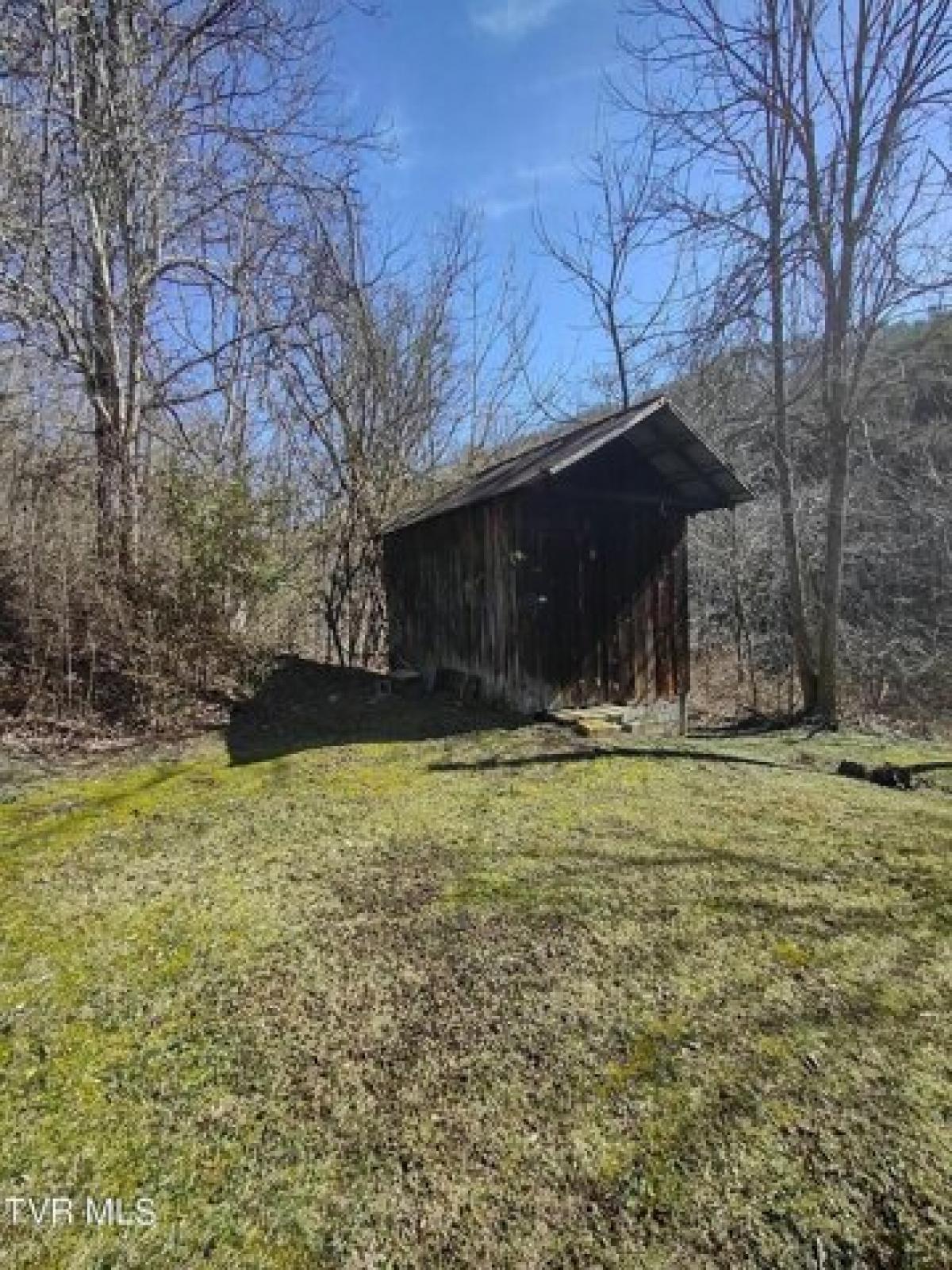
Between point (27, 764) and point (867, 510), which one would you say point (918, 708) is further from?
point (27, 764)

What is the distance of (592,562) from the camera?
7859mm

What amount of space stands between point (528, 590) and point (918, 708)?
7022 mm

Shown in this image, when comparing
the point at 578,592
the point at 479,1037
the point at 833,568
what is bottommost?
the point at 479,1037

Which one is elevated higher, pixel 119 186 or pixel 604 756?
pixel 119 186

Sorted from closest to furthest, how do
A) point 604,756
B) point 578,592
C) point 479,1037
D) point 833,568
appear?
point 479,1037
point 604,756
point 578,592
point 833,568

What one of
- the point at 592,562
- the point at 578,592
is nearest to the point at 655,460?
the point at 592,562

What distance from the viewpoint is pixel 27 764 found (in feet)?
19.6

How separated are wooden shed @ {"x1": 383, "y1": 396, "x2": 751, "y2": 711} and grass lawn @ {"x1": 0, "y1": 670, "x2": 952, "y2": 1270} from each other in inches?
126

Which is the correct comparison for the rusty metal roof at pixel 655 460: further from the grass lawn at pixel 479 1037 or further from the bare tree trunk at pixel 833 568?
the grass lawn at pixel 479 1037

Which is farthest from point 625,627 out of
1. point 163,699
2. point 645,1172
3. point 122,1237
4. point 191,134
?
point 191,134

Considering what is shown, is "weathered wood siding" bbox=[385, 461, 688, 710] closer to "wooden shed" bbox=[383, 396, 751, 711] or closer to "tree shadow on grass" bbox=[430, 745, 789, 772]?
"wooden shed" bbox=[383, 396, 751, 711]

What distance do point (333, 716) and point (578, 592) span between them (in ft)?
10.4

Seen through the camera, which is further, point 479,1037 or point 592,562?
point 592,562

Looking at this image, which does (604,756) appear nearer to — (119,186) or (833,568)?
(833,568)
